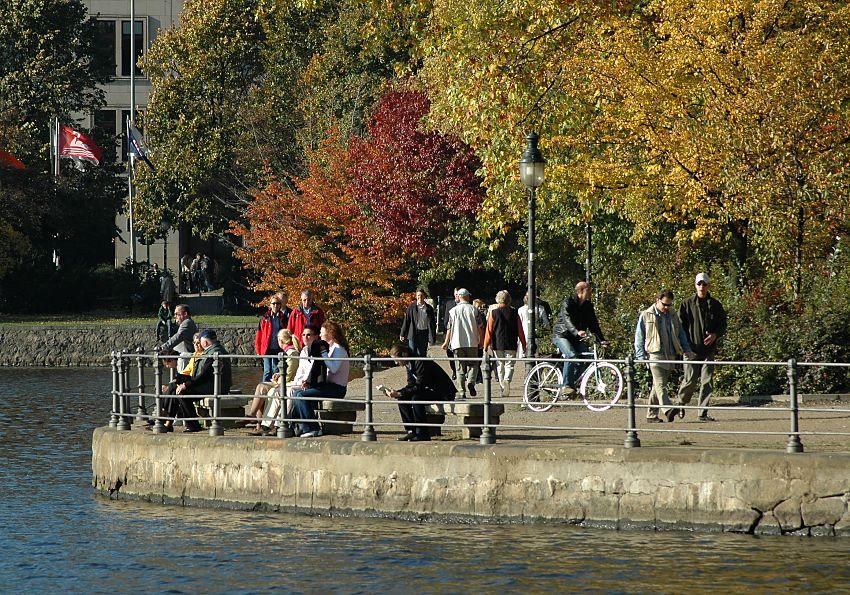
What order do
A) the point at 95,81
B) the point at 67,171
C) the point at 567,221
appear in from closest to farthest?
the point at 567,221 → the point at 67,171 → the point at 95,81

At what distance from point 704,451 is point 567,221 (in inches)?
635

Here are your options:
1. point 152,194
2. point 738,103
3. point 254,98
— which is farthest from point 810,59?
point 152,194

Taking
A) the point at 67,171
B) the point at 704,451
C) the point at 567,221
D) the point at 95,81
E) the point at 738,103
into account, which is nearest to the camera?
the point at 704,451

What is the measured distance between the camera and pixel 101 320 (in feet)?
160

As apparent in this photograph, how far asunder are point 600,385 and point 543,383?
3.32ft

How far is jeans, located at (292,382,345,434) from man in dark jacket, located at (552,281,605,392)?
398 centimetres

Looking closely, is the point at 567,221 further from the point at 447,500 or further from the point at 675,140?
the point at 447,500

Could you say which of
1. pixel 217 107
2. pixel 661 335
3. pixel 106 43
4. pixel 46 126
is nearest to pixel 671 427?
pixel 661 335

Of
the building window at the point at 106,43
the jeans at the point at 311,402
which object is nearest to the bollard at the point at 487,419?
the jeans at the point at 311,402

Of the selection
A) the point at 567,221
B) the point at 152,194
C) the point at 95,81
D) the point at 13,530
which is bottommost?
the point at 13,530

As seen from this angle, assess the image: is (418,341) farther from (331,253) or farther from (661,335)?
(331,253)

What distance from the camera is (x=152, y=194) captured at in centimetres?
5509

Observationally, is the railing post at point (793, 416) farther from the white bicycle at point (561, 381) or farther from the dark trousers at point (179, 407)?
the dark trousers at point (179, 407)

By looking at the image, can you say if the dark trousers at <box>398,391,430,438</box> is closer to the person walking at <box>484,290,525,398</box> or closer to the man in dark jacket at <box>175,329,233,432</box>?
the man in dark jacket at <box>175,329,233,432</box>
